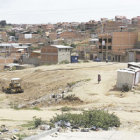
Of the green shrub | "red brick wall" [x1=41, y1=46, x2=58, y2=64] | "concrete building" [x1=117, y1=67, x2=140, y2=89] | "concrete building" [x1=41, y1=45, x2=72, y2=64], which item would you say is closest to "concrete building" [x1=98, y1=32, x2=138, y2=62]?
"concrete building" [x1=41, y1=45, x2=72, y2=64]

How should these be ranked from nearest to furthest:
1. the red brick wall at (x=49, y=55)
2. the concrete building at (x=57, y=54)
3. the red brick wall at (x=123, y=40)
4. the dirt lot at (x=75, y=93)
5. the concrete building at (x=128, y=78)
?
the dirt lot at (x=75, y=93), the concrete building at (x=128, y=78), the concrete building at (x=57, y=54), the red brick wall at (x=49, y=55), the red brick wall at (x=123, y=40)

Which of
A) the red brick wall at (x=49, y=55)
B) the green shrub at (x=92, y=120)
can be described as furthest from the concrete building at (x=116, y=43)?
the green shrub at (x=92, y=120)

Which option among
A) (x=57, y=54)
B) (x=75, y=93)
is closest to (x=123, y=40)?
(x=57, y=54)

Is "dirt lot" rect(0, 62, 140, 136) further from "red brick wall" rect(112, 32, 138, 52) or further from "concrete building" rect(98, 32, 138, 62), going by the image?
"red brick wall" rect(112, 32, 138, 52)

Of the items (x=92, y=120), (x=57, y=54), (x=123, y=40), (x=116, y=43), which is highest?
(x=123, y=40)

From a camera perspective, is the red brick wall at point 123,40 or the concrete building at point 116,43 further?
the red brick wall at point 123,40

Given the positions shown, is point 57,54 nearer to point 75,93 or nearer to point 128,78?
point 75,93

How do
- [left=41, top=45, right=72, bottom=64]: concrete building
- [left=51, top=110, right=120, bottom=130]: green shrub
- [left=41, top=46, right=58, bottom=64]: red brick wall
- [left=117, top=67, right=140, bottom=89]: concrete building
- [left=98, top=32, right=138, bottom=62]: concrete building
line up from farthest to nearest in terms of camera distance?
[left=98, top=32, right=138, bottom=62]: concrete building
[left=41, top=46, right=58, bottom=64]: red brick wall
[left=41, top=45, right=72, bottom=64]: concrete building
[left=117, top=67, right=140, bottom=89]: concrete building
[left=51, top=110, right=120, bottom=130]: green shrub

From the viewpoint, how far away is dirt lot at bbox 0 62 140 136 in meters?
16.3

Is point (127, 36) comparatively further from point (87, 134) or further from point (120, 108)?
point (87, 134)

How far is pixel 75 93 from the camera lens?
75.9 ft

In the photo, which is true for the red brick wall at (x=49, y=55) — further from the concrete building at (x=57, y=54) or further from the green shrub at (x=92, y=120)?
the green shrub at (x=92, y=120)

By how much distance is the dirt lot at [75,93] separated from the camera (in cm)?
1633

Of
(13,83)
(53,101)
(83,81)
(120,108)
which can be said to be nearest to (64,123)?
(120,108)
